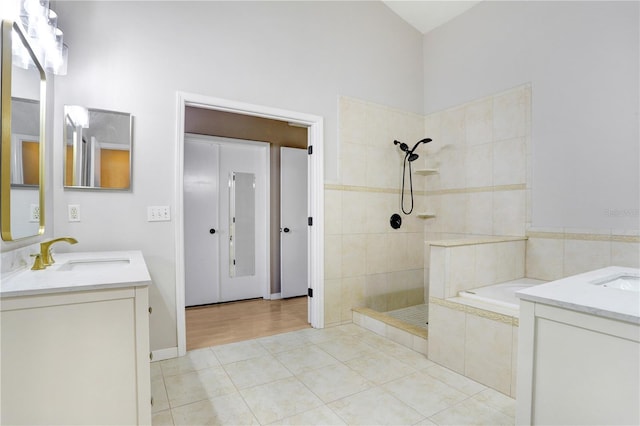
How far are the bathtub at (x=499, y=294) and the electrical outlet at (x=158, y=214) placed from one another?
7.28 feet

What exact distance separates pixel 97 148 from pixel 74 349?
4.90 feet

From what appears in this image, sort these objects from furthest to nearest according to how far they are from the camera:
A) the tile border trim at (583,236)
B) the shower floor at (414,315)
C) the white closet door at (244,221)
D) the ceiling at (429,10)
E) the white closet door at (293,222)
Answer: the white closet door at (293,222), the white closet door at (244,221), the ceiling at (429,10), the shower floor at (414,315), the tile border trim at (583,236)

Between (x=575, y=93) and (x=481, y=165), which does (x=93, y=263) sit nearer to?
(x=481, y=165)

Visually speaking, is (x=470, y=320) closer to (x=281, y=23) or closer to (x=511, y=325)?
(x=511, y=325)

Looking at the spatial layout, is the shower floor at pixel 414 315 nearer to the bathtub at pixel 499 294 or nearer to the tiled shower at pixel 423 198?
the tiled shower at pixel 423 198

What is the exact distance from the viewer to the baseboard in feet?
7.59

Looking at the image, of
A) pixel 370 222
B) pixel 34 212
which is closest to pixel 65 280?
pixel 34 212

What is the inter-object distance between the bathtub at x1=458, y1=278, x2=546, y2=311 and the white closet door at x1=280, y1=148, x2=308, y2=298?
228 centimetres

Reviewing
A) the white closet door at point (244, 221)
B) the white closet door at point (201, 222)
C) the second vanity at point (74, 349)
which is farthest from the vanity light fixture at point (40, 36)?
the white closet door at point (244, 221)

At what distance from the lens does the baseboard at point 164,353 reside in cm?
231

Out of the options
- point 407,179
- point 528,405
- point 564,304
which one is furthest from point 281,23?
point 528,405

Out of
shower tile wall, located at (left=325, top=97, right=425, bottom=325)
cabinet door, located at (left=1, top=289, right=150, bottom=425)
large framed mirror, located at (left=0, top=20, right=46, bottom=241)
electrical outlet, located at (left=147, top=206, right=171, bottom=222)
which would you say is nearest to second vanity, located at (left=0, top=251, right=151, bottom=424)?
cabinet door, located at (left=1, top=289, right=150, bottom=425)

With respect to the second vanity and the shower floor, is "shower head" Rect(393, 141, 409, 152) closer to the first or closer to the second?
the shower floor

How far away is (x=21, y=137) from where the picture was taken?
1.44 meters
